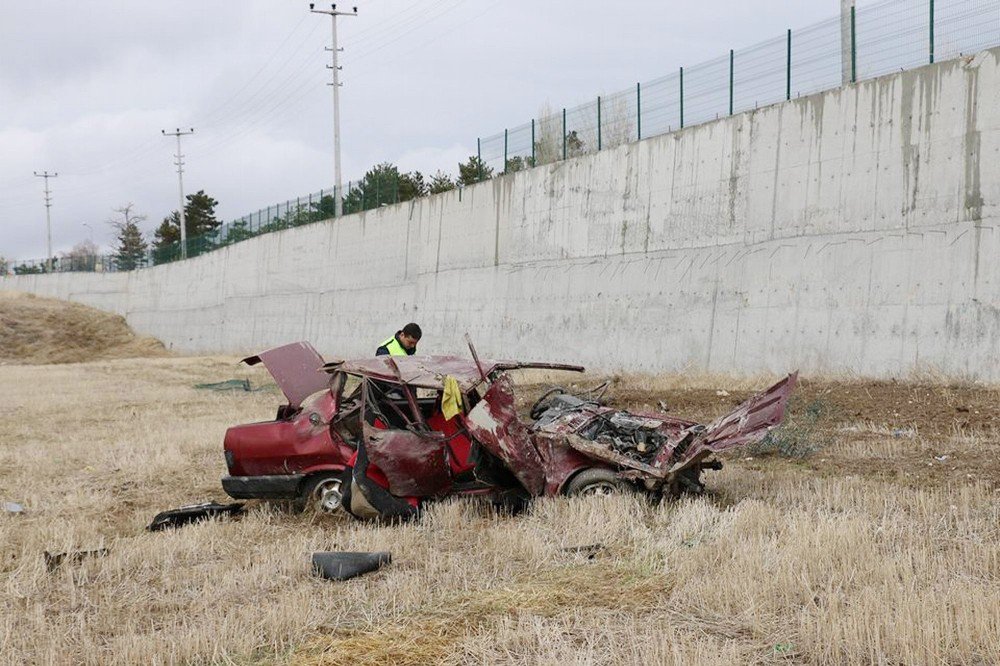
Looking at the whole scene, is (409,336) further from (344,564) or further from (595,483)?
(344,564)

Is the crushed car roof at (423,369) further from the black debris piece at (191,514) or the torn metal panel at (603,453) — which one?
the black debris piece at (191,514)

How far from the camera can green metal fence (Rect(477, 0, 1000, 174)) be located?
629 inches

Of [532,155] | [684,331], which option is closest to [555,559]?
[684,331]

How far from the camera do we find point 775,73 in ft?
62.7

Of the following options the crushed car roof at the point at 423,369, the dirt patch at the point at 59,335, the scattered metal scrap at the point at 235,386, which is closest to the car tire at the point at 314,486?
the crushed car roof at the point at 423,369

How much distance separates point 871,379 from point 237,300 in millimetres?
36542

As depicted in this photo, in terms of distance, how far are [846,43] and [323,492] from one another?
14.2 m

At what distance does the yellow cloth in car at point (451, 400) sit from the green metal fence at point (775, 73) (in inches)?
470

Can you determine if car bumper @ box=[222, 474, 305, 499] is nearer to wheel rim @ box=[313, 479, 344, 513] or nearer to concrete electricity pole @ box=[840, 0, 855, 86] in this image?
wheel rim @ box=[313, 479, 344, 513]

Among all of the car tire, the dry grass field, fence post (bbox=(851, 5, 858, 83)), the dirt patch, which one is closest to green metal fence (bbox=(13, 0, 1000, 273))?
fence post (bbox=(851, 5, 858, 83))

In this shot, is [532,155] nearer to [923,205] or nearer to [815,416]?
[923,205]

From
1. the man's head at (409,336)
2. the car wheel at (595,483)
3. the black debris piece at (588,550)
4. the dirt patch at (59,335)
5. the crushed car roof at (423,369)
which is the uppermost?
the man's head at (409,336)

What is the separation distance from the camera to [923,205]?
15305 mm

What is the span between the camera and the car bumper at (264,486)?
848 centimetres
